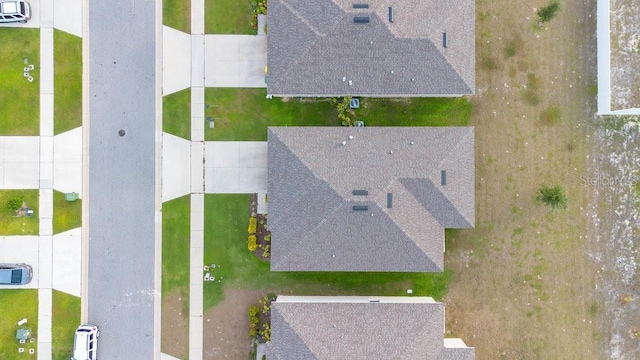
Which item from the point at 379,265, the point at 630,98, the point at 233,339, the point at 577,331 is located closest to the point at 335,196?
the point at 379,265

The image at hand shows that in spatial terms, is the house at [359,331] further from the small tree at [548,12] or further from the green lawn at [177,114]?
the small tree at [548,12]

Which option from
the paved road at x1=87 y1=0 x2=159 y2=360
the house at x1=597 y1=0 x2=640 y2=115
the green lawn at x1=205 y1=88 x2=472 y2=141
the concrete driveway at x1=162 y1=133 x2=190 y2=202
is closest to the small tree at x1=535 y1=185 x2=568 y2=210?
the house at x1=597 y1=0 x2=640 y2=115

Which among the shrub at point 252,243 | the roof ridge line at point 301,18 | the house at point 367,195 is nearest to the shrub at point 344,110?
the house at point 367,195

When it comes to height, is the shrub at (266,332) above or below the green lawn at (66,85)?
below

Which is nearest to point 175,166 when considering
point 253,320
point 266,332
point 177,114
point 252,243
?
point 177,114

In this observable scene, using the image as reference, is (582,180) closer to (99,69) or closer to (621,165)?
(621,165)

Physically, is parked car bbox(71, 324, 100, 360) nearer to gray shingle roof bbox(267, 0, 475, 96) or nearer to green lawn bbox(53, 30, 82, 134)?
green lawn bbox(53, 30, 82, 134)
